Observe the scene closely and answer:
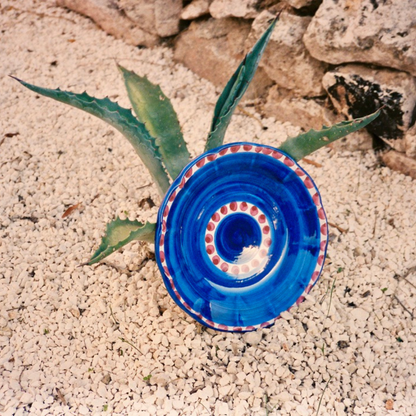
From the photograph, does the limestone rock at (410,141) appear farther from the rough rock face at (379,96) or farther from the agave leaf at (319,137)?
the agave leaf at (319,137)

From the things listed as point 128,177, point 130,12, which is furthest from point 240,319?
point 130,12

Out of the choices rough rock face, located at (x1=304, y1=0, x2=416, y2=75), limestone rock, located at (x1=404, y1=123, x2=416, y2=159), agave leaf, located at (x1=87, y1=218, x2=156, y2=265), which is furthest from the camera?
limestone rock, located at (x1=404, y1=123, x2=416, y2=159)

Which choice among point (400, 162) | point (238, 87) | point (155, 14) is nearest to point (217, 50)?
point (155, 14)

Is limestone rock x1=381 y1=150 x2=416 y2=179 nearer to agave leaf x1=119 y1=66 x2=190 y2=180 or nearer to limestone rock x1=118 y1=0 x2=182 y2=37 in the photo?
agave leaf x1=119 y1=66 x2=190 y2=180

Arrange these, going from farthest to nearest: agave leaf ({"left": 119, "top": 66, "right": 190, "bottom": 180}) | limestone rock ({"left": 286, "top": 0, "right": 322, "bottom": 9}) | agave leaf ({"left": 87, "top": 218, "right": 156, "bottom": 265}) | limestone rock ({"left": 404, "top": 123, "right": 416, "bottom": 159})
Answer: limestone rock ({"left": 286, "top": 0, "right": 322, "bottom": 9}), limestone rock ({"left": 404, "top": 123, "right": 416, "bottom": 159}), agave leaf ({"left": 119, "top": 66, "right": 190, "bottom": 180}), agave leaf ({"left": 87, "top": 218, "right": 156, "bottom": 265})

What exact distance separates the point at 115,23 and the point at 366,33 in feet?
4.54

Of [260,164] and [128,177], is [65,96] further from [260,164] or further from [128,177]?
[128,177]

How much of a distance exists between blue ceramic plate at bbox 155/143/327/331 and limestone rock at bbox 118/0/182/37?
1512 mm

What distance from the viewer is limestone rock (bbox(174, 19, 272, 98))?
2432 mm

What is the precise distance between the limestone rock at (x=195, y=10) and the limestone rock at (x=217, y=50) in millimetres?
47

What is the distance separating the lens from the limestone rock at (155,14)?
257 cm

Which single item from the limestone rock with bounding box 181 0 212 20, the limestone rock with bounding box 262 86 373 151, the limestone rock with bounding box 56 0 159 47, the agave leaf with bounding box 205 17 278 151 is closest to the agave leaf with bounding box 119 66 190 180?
the agave leaf with bounding box 205 17 278 151

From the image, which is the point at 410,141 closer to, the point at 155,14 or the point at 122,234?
the point at 122,234

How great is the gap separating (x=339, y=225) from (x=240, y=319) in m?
0.68
